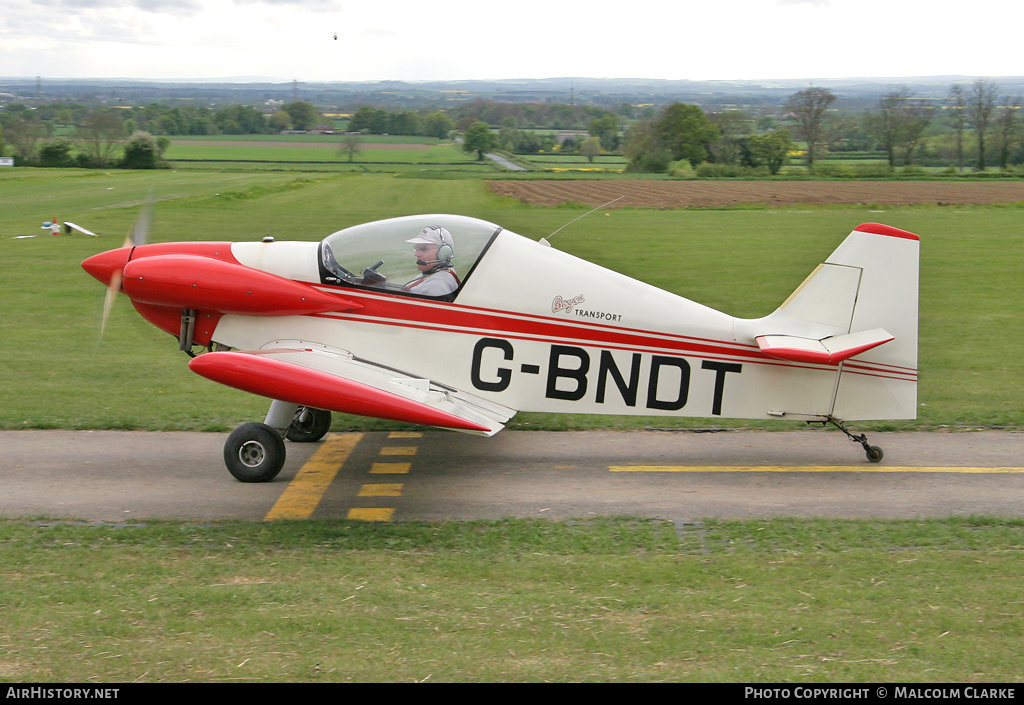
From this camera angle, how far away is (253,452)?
7996 millimetres

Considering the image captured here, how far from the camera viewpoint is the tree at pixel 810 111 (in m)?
64.8

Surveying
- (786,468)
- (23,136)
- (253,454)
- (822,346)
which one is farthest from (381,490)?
(23,136)

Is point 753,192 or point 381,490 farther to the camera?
point 753,192

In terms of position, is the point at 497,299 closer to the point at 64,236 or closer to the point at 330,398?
the point at 330,398

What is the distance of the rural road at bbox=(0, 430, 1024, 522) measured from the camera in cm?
745

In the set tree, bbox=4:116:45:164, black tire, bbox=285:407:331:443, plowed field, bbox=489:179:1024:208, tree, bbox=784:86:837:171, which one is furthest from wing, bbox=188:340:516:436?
tree, bbox=784:86:837:171

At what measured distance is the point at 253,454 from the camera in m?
8.00

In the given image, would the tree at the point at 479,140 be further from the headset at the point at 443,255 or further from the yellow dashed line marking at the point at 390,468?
the yellow dashed line marking at the point at 390,468

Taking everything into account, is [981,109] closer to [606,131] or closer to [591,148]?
[606,131]

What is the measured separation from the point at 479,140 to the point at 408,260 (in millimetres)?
59478

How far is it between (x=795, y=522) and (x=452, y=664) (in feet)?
12.0

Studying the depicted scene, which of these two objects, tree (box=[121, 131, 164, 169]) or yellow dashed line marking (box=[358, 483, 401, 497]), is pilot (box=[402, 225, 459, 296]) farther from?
tree (box=[121, 131, 164, 169])

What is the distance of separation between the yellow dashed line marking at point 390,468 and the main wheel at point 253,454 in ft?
3.16

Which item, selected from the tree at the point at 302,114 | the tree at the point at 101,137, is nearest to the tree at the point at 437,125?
the tree at the point at 302,114
